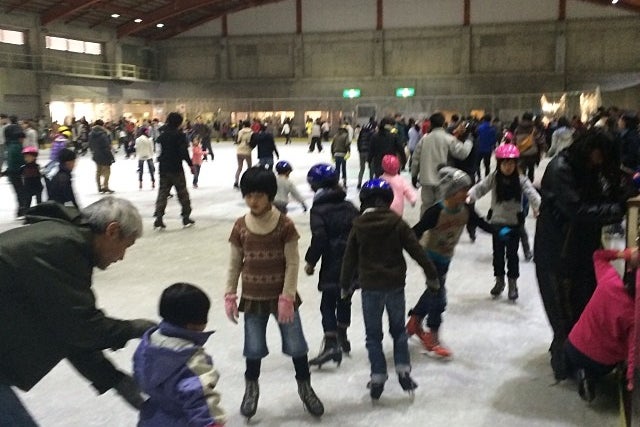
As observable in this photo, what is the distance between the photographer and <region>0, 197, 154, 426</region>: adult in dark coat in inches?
70.6

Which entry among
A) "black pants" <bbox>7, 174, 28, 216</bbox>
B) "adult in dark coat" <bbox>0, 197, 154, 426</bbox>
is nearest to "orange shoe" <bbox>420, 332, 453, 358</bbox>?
"adult in dark coat" <bbox>0, 197, 154, 426</bbox>

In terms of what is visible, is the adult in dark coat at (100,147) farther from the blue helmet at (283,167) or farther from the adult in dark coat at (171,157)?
the blue helmet at (283,167)

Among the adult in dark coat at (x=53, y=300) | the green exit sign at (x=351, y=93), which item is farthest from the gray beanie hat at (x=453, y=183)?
the green exit sign at (x=351, y=93)

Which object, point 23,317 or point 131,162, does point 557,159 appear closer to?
point 23,317

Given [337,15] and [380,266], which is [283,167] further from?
[337,15]

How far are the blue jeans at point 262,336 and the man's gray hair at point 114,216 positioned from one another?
4.10 ft

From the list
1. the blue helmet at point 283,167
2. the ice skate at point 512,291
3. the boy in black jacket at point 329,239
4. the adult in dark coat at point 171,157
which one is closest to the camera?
the boy in black jacket at point 329,239

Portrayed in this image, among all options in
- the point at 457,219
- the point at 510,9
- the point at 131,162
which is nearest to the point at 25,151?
the point at 457,219

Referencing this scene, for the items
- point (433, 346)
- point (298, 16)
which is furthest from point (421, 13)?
point (433, 346)

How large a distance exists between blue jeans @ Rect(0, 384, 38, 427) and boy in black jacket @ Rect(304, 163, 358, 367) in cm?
195

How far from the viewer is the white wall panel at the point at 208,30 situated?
37.8 metres

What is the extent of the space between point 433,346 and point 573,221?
4.13ft

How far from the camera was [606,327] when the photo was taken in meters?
3.02

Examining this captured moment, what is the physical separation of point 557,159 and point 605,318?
0.89 metres
